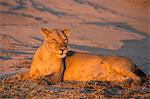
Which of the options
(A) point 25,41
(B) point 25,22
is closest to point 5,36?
(A) point 25,41

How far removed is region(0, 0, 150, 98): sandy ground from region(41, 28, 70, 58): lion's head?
1089 millimetres

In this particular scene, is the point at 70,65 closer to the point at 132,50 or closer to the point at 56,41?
Result: the point at 56,41

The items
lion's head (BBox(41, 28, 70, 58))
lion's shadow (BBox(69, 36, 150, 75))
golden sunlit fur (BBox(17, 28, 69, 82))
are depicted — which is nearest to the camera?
lion's head (BBox(41, 28, 70, 58))

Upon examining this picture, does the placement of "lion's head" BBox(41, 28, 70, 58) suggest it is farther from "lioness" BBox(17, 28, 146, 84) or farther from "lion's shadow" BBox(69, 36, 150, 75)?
"lion's shadow" BBox(69, 36, 150, 75)

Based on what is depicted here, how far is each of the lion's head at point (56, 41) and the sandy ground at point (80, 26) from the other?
1089 millimetres

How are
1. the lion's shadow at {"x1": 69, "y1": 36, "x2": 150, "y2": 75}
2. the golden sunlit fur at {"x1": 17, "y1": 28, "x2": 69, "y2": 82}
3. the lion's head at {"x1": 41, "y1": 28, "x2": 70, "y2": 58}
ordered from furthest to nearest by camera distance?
the lion's shadow at {"x1": 69, "y1": 36, "x2": 150, "y2": 75}, the golden sunlit fur at {"x1": 17, "y1": 28, "x2": 69, "y2": 82}, the lion's head at {"x1": 41, "y1": 28, "x2": 70, "y2": 58}

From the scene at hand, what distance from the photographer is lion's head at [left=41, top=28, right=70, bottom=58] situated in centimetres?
701

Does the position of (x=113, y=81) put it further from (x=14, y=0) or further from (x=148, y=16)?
(x=14, y=0)

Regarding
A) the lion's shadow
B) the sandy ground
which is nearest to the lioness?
the sandy ground

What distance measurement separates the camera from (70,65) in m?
7.44

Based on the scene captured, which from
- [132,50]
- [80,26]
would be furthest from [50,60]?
[80,26]

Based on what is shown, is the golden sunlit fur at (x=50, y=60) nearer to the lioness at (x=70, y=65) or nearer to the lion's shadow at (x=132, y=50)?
the lioness at (x=70, y=65)

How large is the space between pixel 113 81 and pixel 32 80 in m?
1.15

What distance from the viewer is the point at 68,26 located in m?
12.9
